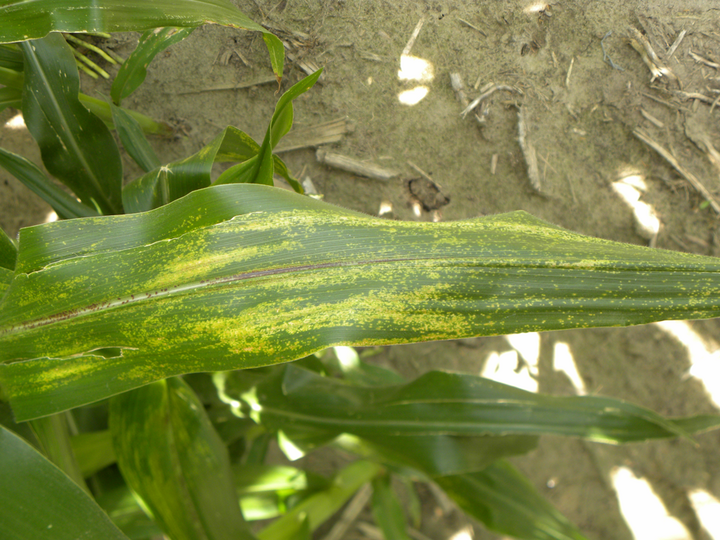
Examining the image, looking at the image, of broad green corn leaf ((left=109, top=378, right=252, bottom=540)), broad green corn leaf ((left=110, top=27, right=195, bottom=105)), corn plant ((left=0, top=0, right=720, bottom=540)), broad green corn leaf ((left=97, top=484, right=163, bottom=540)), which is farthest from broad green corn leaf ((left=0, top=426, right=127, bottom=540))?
broad green corn leaf ((left=110, top=27, right=195, bottom=105))

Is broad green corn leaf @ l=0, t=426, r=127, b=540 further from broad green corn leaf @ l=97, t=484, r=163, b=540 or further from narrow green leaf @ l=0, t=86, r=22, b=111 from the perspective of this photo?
narrow green leaf @ l=0, t=86, r=22, b=111

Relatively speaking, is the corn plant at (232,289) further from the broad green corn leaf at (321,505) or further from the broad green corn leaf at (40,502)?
the broad green corn leaf at (321,505)

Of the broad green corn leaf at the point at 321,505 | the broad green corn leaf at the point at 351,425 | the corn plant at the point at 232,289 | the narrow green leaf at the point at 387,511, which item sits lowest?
the narrow green leaf at the point at 387,511

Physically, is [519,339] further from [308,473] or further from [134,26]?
[134,26]

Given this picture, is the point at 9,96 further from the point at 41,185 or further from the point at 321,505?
the point at 321,505

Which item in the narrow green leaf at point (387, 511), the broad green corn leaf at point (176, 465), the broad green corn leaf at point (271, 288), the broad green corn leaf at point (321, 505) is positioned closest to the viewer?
the broad green corn leaf at point (271, 288)

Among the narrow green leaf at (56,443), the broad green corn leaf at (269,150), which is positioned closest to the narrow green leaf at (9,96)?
the broad green corn leaf at (269,150)

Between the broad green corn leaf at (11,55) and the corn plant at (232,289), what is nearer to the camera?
the corn plant at (232,289)
